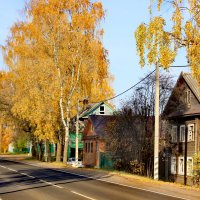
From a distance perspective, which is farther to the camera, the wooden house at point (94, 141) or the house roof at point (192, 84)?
the wooden house at point (94, 141)

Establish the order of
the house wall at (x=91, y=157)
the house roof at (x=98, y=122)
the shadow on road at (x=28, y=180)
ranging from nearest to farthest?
1. the shadow on road at (x=28, y=180)
2. the house roof at (x=98, y=122)
3. the house wall at (x=91, y=157)

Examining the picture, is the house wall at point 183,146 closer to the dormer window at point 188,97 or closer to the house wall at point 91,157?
the dormer window at point 188,97

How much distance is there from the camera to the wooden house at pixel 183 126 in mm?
41000

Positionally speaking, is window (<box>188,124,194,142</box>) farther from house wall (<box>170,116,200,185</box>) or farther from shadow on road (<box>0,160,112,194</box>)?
shadow on road (<box>0,160,112,194</box>)

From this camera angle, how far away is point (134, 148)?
134 ft

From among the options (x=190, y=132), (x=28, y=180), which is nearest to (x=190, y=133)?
(x=190, y=132)

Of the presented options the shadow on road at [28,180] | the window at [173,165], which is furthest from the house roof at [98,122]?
the shadow on road at [28,180]

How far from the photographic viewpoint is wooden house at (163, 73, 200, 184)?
41.0 metres

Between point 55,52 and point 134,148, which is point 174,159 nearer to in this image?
point 134,148

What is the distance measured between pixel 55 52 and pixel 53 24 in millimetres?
2673

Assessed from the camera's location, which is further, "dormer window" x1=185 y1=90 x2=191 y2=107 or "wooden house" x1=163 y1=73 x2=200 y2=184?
"dormer window" x1=185 y1=90 x2=191 y2=107

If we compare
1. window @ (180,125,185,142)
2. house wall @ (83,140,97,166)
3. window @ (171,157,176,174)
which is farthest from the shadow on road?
house wall @ (83,140,97,166)

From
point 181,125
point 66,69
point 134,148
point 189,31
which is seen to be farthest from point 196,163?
point 66,69

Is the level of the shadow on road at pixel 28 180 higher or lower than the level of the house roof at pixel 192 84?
lower
